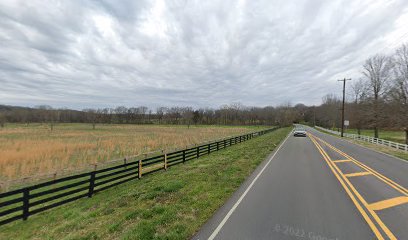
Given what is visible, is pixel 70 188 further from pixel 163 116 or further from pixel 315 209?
pixel 163 116

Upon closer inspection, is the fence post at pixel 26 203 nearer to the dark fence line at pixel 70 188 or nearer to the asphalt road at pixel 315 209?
the dark fence line at pixel 70 188

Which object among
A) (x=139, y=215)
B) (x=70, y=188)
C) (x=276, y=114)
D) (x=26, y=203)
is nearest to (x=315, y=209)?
(x=139, y=215)

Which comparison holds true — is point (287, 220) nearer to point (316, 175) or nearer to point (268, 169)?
point (316, 175)

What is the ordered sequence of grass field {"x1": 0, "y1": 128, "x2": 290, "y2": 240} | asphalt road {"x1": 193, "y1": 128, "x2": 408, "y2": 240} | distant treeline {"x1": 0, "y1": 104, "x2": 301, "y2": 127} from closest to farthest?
asphalt road {"x1": 193, "y1": 128, "x2": 408, "y2": 240}
grass field {"x1": 0, "y1": 128, "x2": 290, "y2": 240}
distant treeline {"x1": 0, "y1": 104, "x2": 301, "y2": 127}

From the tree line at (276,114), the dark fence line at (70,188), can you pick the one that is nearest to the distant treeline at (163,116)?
the tree line at (276,114)

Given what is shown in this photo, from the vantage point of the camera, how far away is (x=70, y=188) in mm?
11781

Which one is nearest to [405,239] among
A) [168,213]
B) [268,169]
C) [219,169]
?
[168,213]

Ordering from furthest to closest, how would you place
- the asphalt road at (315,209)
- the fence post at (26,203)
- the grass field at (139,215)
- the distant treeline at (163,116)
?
1. the distant treeline at (163,116)
2. the fence post at (26,203)
3. the grass field at (139,215)
4. the asphalt road at (315,209)

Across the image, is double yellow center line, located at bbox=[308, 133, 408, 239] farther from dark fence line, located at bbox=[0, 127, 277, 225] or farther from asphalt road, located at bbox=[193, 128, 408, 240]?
dark fence line, located at bbox=[0, 127, 277, 225]

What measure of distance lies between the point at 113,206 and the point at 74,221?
1.12 meters

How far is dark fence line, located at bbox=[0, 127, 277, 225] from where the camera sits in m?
7.43

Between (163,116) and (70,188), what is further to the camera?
(163,116)

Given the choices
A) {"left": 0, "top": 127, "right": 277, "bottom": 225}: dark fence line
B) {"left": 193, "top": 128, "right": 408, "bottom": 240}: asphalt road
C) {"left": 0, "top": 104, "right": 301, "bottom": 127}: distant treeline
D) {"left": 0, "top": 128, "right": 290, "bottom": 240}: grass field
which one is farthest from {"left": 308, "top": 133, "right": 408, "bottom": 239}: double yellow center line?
{"left": 0, "top": 104, "right": 301, "bottom": 127}: distant treeline

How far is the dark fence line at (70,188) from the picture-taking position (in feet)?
24.4
